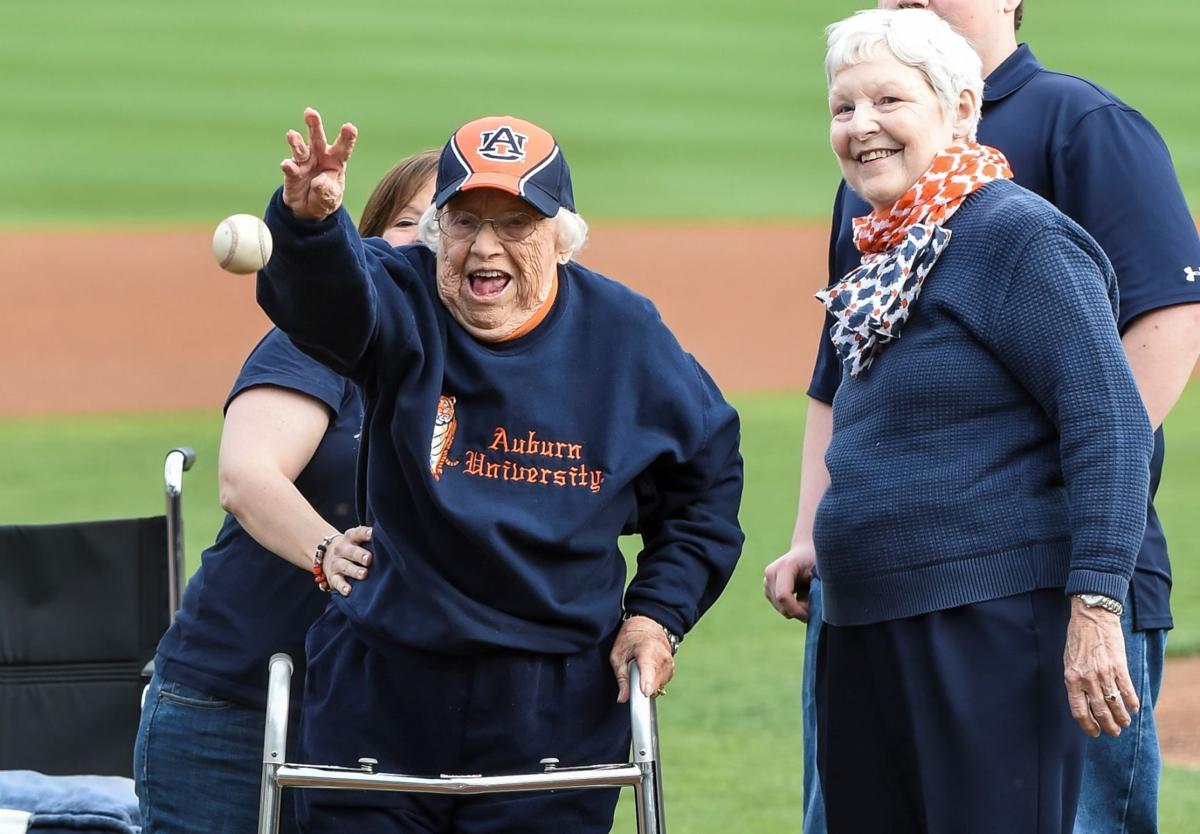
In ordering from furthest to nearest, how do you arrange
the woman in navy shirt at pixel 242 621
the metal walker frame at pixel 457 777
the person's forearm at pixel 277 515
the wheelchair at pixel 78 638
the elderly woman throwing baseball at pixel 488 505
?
the wheelchair at pixel 78 638 < the woman in navy shirt at pixel 242 621 < the person's forearm at pixel 277 515 < the elderly woman throwing baseball at pixel 488 505 < the metal walker frame at pixel 457 777

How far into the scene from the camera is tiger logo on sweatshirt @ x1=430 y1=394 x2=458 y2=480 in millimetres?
2502

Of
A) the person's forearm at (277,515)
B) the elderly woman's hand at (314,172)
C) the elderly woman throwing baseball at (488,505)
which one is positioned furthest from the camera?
the person's forearm at (277,515)

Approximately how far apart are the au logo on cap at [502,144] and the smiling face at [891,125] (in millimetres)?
506

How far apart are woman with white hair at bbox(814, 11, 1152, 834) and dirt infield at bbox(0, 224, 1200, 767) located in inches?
358

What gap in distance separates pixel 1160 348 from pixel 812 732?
3.09 feet

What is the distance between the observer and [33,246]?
15109 millimetres

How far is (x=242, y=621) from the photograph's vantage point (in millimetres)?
3002

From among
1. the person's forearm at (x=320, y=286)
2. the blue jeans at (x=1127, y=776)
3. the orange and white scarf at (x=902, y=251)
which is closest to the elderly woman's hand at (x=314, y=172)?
the person's forearm at (x=320, y=286)

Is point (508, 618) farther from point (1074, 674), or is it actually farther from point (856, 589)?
point (1074, 674)

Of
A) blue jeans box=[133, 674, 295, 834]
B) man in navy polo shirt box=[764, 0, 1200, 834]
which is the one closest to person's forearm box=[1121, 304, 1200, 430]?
man in navy polo shirt box=[764, 0, 1200, 834]

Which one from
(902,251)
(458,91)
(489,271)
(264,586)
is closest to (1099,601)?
(902,251)

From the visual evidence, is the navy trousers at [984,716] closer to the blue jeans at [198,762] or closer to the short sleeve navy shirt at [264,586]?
the short sleeve navy shirt at [264,586]

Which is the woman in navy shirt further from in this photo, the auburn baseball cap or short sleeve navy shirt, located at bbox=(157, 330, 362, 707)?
the auburn baseball cap

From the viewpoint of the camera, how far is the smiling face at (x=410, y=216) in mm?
3166
